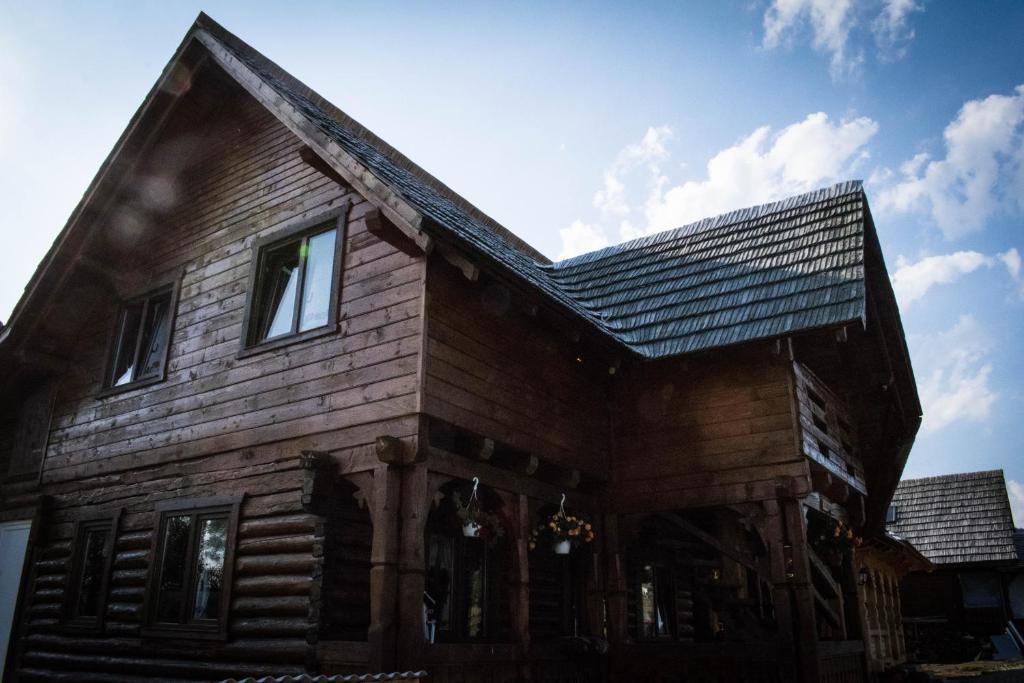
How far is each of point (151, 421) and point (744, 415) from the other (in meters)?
8.04

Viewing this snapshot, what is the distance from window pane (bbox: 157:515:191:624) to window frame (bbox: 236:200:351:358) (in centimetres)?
237

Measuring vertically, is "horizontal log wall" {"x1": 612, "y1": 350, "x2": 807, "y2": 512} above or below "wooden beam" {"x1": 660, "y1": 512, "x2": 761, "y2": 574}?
above

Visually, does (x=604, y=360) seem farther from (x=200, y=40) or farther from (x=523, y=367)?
(x=200, y=40)

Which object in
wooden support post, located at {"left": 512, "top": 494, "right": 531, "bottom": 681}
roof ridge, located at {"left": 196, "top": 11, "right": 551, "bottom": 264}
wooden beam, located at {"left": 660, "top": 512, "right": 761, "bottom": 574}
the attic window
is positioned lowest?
A: wooden support post, located at {"left": 512, "top": 494, "right": 531, "bottom": 681}

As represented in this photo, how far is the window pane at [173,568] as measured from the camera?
9414mm

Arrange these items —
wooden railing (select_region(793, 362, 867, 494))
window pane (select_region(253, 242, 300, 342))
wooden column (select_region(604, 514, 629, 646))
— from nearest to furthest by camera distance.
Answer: window pane (select_region(253, 242, 300, 342)) → wooden railing (select_region(793, 362, 867, 494)) → wooden column (select_region(604, 514, 629, 646))

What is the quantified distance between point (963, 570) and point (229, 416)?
2536 cm

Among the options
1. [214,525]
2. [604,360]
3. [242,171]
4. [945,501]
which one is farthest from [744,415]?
[945,501]

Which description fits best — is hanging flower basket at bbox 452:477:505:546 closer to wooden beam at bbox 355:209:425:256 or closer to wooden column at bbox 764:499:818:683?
wooden beam at bbox 355:209:425:256

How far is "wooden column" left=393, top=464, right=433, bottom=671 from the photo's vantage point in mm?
7086

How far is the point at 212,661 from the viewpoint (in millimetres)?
8727

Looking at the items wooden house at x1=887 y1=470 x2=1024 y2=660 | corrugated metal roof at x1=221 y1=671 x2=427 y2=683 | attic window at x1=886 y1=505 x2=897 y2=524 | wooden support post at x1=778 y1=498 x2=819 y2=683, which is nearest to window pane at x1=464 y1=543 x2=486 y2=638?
wooden support post at x1=778 y1=498 x2=819 y2=683

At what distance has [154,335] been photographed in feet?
38.0

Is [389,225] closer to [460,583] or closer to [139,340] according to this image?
[460,583]
